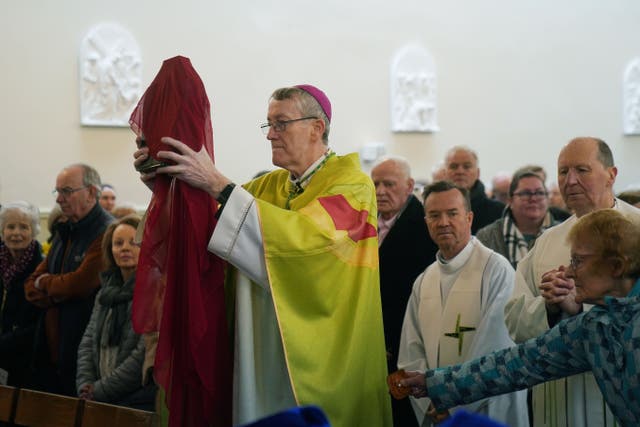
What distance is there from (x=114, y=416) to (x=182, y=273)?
0.75m

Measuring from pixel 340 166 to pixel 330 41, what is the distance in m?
8.80

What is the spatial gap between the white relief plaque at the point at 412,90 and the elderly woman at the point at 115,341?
8151mm

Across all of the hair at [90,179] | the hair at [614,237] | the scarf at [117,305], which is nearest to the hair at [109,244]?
the scarf at [117,305]

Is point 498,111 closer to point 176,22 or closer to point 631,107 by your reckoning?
point 631,107

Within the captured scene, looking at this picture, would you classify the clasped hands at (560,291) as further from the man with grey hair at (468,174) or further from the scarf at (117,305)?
the man with grey hair at (468,174)

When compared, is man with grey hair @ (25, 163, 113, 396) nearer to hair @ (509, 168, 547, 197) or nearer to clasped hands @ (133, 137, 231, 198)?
clasped hands @ (133, 137, 231, 198)

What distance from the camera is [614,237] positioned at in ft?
8.75

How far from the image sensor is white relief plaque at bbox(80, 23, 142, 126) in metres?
10.4

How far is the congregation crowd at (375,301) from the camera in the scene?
275 centimetres

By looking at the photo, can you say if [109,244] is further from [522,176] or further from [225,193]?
[522,176]

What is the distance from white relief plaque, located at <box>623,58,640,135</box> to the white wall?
0.35 feet

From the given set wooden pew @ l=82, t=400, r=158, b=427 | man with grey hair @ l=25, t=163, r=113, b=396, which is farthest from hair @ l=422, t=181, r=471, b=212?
man with grey hair @ l=25, t=163, r=113, b=396

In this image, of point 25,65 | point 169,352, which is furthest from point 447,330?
point 25,65

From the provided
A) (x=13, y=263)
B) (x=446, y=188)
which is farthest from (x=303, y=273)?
(x=13, y=263)
